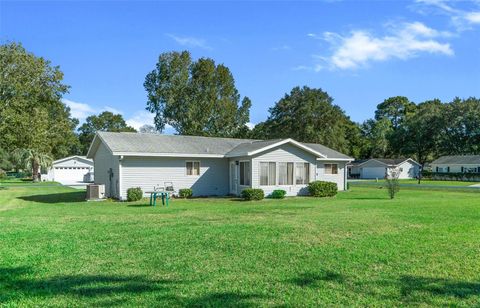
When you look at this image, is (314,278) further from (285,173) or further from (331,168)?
(331,168)

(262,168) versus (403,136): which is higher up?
(403,136)

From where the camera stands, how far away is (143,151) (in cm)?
2117

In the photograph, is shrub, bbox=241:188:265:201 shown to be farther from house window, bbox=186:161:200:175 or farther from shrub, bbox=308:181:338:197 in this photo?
shrub, bbox=308:181:338:197

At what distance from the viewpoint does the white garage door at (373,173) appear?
60.8m

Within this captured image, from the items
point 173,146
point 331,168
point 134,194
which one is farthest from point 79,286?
point 331,168

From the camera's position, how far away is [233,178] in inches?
957

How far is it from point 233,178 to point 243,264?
18.1 metres

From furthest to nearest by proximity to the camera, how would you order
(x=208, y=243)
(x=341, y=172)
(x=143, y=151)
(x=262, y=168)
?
1. (x=341, y=172)
2. (x=262, y=168)
3. (x=143, y=151)
4. (x=208, y=243)

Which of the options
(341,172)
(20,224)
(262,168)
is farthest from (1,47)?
(341,172)

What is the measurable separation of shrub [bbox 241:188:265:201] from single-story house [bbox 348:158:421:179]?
43.0 m

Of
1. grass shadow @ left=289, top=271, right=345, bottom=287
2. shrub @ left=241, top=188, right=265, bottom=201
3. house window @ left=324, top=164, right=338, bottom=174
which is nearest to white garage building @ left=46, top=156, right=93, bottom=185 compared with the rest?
house window @ left=324, top=164, right=338, bottom=174

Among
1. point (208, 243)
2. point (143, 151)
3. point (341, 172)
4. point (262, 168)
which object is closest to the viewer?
point (208, 243)

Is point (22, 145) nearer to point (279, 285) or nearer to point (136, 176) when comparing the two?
point (136, 176)

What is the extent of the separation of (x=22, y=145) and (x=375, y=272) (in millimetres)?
32186
